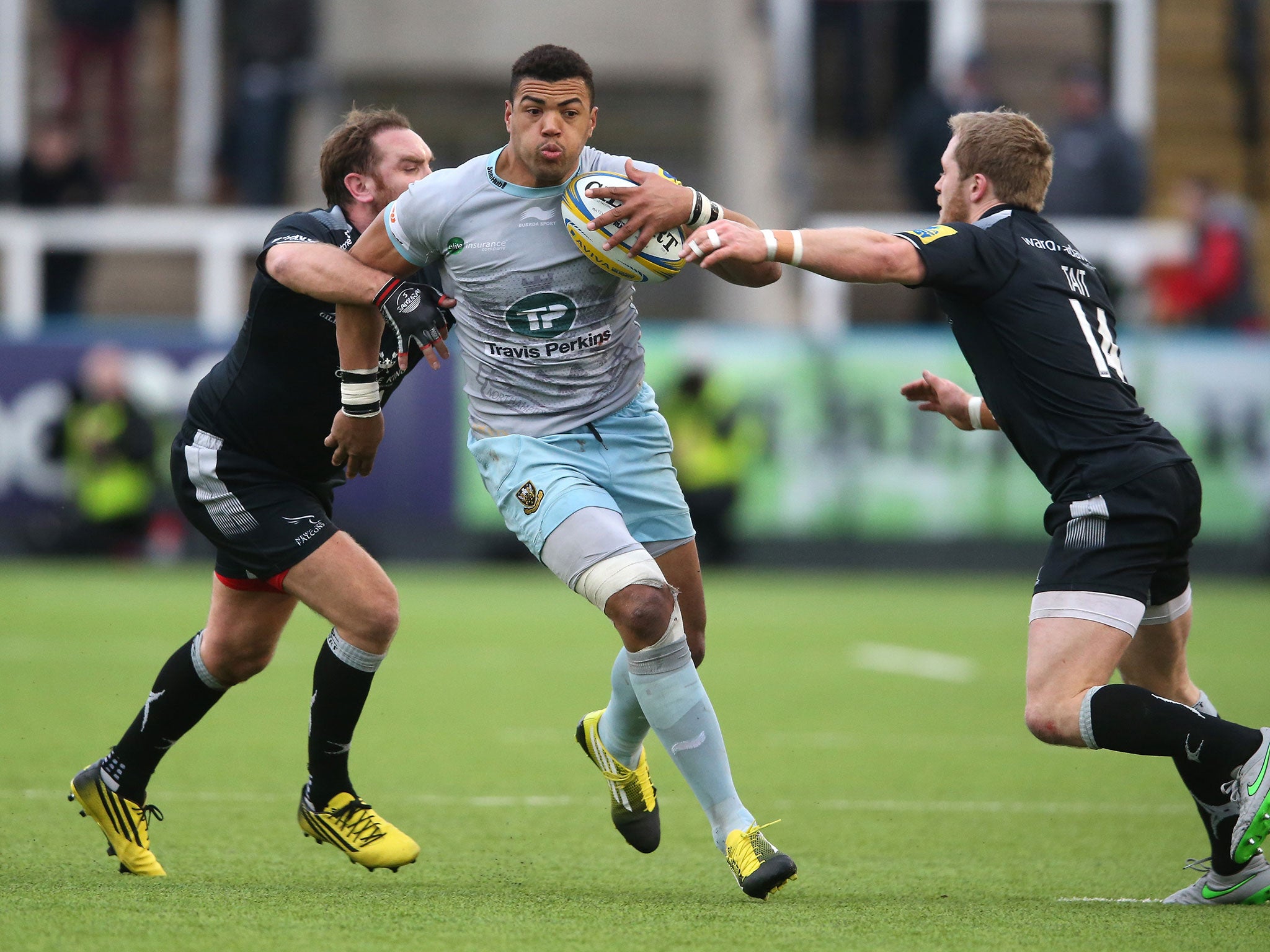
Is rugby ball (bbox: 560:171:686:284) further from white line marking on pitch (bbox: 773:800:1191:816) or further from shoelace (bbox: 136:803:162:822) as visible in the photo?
white line marking on pitch (bbox: 773:800:1191:816)

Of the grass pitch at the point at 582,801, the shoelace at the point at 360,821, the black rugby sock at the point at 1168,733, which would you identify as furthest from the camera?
the shoelace at the point at 360,821

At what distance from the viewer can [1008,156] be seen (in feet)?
17.4

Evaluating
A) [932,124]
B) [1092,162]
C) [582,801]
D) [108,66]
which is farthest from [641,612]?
[108,66]

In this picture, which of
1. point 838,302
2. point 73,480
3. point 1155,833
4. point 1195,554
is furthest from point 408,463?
point 1155,833

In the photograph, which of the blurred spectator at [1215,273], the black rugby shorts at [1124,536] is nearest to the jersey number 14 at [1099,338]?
the black rugby shorts at [1124,536]

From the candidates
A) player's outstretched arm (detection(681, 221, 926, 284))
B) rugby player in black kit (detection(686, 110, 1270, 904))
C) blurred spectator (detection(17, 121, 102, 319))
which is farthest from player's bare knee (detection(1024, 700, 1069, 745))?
blurred spectator (detection(17, 121, 102, 319))

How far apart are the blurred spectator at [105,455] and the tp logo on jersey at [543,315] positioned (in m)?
11.3

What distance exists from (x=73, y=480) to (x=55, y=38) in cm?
710

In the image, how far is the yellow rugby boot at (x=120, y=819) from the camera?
5.55 meters

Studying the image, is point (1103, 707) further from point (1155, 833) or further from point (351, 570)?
point (351, 570)

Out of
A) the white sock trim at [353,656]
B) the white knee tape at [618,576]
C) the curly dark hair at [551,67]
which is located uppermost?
the curly dark hair at [551,67]

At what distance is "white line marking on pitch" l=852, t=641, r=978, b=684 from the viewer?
35.8ft

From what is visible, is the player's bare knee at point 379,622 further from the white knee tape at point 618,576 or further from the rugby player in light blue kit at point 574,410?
the white knee tape at point 618,576

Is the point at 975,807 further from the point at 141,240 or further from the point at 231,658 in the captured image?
the point at 141,240
